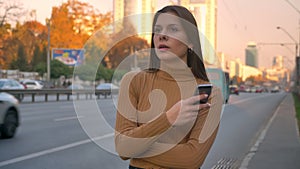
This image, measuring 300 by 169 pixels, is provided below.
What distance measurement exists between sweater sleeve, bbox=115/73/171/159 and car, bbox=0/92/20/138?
11390 mm

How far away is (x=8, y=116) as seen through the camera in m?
13.8

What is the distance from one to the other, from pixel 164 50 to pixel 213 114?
15.1 inches

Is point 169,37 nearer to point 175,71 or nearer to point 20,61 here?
point 175,71

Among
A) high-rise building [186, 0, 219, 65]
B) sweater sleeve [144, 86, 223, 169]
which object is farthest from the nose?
high-rise building [186, 0, 219, 65]

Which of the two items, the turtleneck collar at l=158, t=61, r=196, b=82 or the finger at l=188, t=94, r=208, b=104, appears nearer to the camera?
the finger at l=188, t=94, r=208, b=104

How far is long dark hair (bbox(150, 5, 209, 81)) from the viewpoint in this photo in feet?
8.18

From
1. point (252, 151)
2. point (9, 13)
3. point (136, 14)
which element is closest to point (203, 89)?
point (136, 14)

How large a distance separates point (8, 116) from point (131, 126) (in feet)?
39.4

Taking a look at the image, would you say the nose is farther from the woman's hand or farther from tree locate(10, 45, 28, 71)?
tree locate(10, 45, 28, 71)

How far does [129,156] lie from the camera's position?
7.90 ft

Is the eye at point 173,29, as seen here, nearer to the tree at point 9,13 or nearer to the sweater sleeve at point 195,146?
the sweater sleeve at point 195,146

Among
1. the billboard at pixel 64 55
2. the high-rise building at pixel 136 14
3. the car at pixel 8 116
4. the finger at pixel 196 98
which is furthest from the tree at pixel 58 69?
the finger at pixel 196 98

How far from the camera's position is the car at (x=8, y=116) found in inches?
526

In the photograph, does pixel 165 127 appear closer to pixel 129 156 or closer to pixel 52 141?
pixel 129 156
